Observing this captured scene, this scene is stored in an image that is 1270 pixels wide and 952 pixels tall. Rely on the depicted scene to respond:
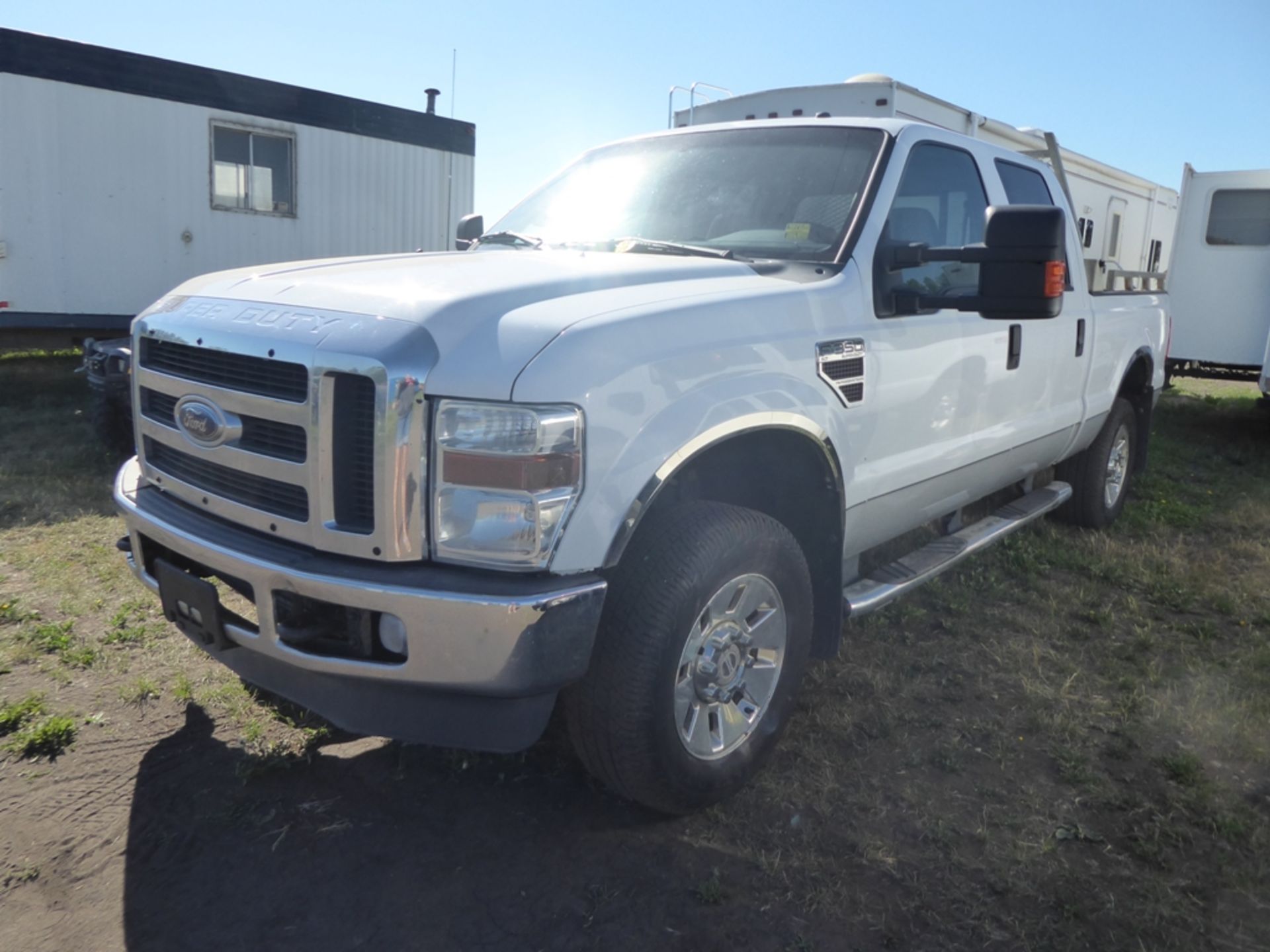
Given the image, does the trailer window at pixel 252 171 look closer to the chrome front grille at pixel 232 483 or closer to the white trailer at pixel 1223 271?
the chrome front grille at pixel 232 483

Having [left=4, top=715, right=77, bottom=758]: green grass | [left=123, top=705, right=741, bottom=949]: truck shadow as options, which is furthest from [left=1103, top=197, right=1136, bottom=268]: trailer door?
[left=4, top=715, right=77, bottom=758]: green grass

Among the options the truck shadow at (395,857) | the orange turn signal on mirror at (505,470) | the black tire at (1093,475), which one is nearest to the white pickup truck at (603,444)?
the orange turn signal on mirror at (505,470)

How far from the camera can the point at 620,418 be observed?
2.34m

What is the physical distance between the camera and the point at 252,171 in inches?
428

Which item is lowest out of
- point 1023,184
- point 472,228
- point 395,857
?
point 395,857

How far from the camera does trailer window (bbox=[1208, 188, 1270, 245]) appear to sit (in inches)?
415

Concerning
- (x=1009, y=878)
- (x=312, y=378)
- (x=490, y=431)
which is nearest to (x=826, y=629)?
(x=1009, y=878)

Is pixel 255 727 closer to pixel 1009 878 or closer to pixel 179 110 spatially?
pixel 1009 878

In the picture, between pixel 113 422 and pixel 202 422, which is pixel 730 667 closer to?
pixel 202 422

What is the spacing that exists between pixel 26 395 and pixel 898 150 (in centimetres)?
972

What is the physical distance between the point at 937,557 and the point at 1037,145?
289 inches

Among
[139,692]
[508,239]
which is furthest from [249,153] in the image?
[139,692]

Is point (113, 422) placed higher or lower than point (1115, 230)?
lower

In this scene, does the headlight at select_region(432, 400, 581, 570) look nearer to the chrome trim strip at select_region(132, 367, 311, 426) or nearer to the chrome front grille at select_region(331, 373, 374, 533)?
the chrome front grille at select_region(331, 373, 374, 533)
